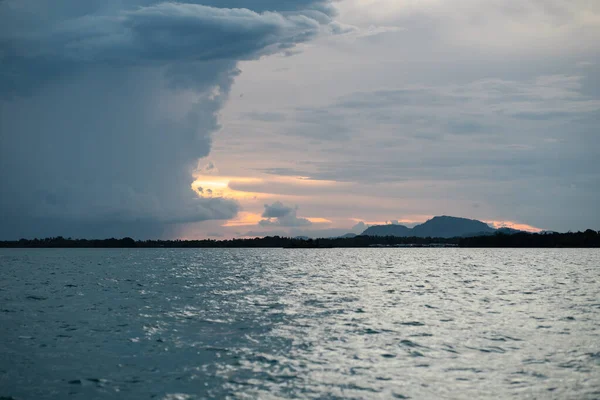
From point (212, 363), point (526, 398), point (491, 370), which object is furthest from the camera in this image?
point (212, 363)

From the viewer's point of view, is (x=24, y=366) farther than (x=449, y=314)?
No

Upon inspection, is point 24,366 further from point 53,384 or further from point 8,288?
point 8,288

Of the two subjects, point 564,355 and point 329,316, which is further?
point 329,316

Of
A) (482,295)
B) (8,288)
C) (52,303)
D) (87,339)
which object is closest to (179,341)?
(87,339)

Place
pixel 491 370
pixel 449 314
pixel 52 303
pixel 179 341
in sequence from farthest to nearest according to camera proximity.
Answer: pixel 52 303 < pixel 449 314 < pixel 179 341 < pixel 491 370

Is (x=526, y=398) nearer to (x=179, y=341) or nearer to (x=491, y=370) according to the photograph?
(x=491, y=370)

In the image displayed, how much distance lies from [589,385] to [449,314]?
79.2 feet

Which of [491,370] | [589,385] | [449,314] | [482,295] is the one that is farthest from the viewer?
[482,295]

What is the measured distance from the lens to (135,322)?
46.5 meters

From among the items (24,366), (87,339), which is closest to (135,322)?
(87,339)

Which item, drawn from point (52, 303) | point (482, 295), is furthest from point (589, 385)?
point (52, 303)

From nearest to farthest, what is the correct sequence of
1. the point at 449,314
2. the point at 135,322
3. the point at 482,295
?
1. the point at 135,322
2. the point at 449,314
3. the point at 482,295

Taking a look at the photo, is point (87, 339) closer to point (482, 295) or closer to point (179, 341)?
point (179, 341)

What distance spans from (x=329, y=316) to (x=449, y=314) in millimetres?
11135
